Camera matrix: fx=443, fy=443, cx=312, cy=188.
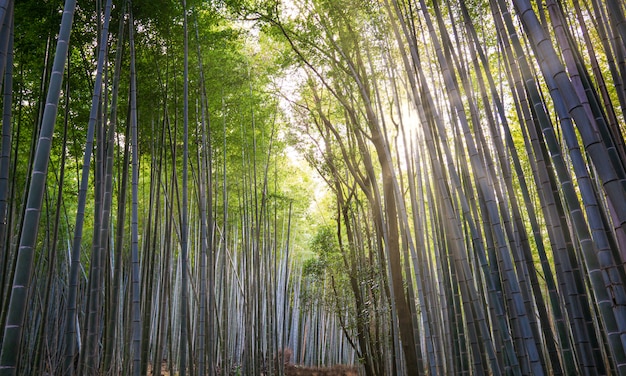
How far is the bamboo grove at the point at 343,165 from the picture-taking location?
182 cm

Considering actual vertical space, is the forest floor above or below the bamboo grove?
below

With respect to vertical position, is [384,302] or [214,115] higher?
[214,115]

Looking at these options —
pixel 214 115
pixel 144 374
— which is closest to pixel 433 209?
pixel 144 374

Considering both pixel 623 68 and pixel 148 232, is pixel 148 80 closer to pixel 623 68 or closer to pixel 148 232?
pixel 148 232

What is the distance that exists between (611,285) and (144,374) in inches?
130

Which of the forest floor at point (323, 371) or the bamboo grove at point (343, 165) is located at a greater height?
the bamboo grove at point (343, 165)

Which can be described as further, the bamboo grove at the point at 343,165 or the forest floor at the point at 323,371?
the forest floor at the point at 323,371

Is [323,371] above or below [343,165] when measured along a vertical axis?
below

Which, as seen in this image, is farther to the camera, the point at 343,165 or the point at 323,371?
the point at 323,371

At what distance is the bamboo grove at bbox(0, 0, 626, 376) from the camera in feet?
5.98

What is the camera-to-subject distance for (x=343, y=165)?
280 inches

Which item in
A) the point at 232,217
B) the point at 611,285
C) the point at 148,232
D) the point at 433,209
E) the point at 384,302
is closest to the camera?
the point at 611,285

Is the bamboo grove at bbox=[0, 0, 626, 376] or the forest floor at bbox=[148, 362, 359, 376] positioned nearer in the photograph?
the bamboo grove at bbox=[0, 0, 626, 376]

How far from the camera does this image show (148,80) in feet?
15.9
